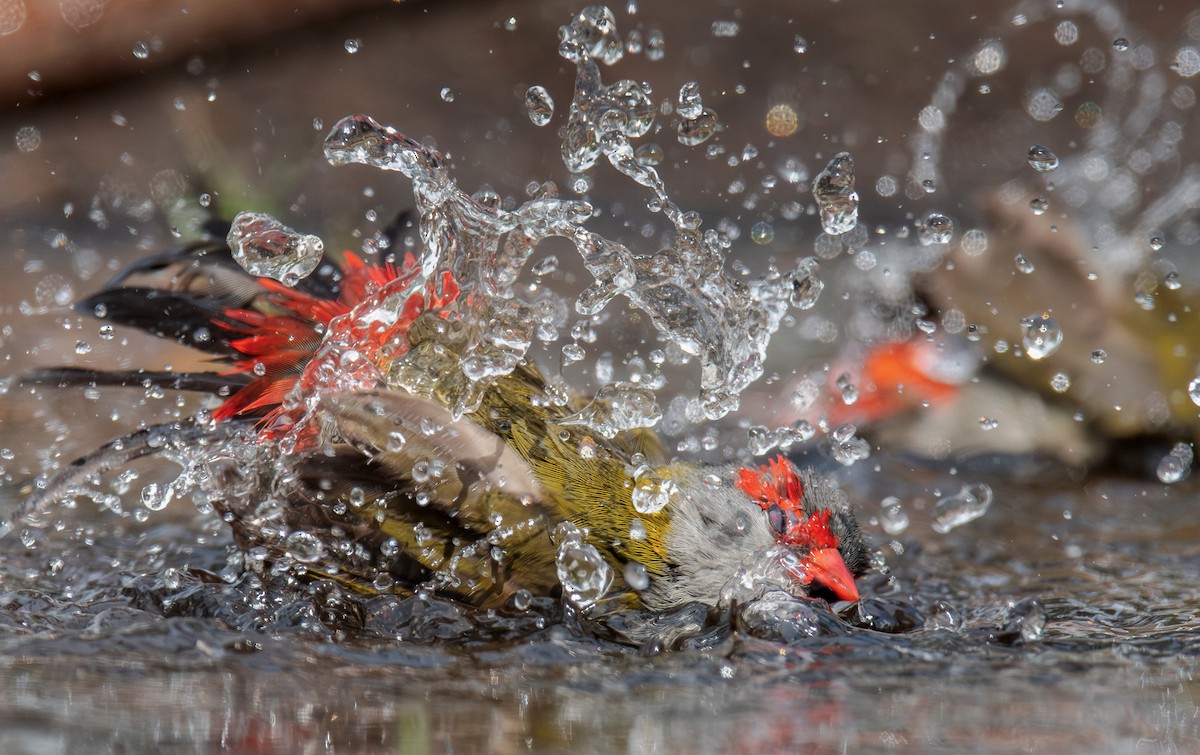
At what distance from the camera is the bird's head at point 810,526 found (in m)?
3.02

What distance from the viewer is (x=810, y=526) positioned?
3098mm

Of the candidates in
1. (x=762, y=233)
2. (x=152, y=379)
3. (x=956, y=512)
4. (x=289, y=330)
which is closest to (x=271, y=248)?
(x=289, y=330)

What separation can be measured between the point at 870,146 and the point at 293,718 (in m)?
5.53

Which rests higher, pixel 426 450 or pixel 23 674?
pixel 426 450

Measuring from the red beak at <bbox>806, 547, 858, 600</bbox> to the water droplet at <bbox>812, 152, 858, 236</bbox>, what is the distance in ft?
4.19

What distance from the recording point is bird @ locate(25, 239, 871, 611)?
2.86 metres

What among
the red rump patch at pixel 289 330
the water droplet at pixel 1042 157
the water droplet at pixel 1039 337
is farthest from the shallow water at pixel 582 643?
the water droplet at pixel 1042 157

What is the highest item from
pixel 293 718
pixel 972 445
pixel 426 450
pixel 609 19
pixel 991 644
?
pixel 609 19

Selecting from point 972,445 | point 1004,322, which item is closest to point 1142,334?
point 1004,322

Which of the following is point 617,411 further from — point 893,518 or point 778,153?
point 778,153

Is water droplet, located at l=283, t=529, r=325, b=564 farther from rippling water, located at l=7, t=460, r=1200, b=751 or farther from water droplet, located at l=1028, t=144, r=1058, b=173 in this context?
water droplet, located at l=1028, t=144, r=1058, b=173

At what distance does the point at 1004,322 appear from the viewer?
4898 millimetres

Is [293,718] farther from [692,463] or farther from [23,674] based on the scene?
[692,463]

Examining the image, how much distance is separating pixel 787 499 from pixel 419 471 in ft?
3.11
